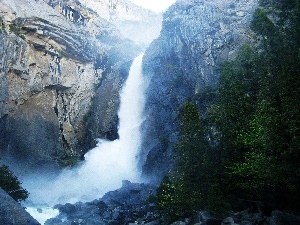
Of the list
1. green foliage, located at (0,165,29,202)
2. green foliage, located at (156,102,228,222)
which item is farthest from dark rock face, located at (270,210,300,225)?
green foliage, located at (0,165,29,202)

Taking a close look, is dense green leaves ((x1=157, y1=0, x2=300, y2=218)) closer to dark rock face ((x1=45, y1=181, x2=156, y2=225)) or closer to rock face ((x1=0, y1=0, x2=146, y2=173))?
dark rock face ((x1=45, y1=181, x2=156, y2=225))

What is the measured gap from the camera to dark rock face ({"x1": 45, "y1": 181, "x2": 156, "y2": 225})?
105 ft

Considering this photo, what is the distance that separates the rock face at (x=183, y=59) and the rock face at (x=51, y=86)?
27.6 ft

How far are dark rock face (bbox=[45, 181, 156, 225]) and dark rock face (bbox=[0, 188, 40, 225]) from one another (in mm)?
11786

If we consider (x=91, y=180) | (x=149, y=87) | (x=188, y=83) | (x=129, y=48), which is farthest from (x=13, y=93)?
(x=129, y=48)

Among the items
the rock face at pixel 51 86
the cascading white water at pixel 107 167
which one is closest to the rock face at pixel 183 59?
the cascading white water at pixel 107 167

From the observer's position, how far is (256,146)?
21922mm

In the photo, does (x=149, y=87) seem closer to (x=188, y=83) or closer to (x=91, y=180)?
(x=188, y=83)

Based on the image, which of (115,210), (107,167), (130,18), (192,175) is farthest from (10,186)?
(130,18)

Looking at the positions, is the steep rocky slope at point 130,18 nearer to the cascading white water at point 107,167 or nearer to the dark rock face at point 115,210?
the cascading white water at point 107,167

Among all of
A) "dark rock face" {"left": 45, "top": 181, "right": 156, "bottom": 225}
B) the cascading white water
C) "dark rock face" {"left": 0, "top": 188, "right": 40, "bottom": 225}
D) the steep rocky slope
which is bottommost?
"dark rock face" {"left": 0, "top": 188, "right": 40, "bottom": 225}

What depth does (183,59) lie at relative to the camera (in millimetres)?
49531

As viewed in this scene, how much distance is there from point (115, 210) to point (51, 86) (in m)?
26.9

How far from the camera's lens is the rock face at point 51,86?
157ft
